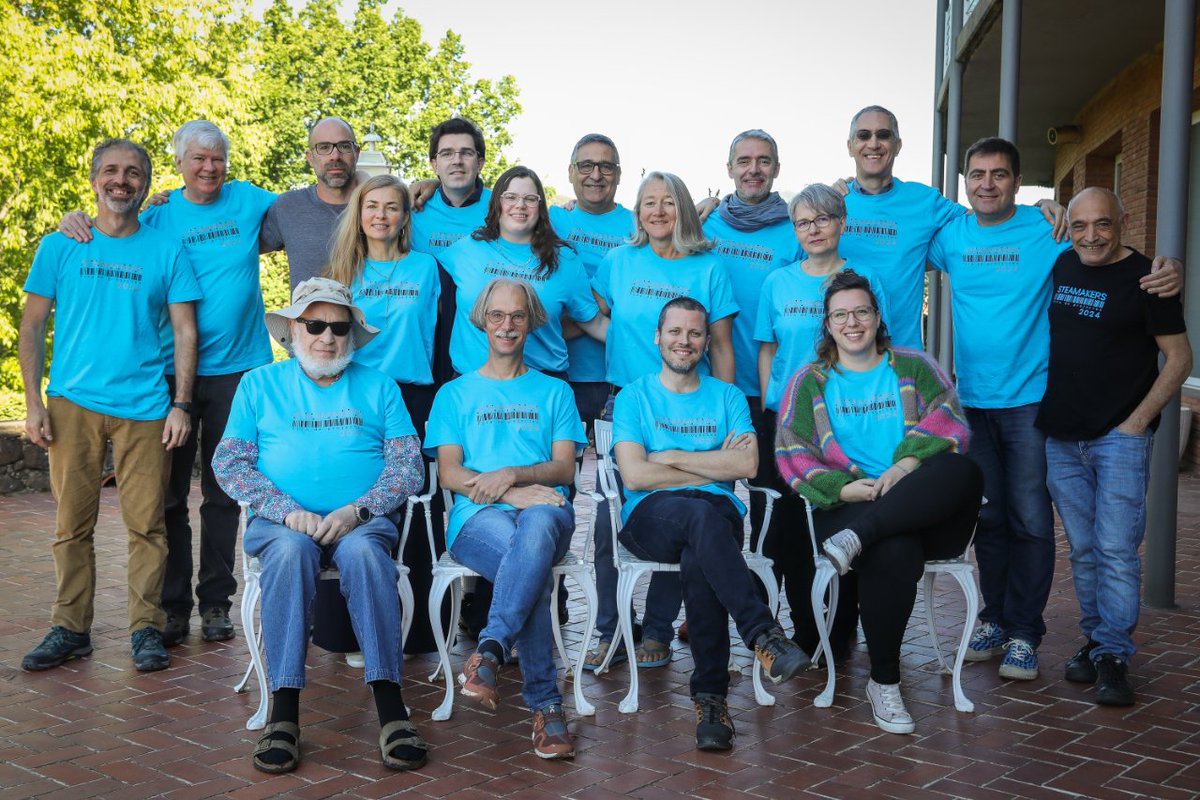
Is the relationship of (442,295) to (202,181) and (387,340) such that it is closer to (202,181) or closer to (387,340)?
(387,340)

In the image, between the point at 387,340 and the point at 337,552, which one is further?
the point at 387,340

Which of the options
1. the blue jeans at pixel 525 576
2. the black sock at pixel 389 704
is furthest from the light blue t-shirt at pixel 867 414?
the black sock at pixel 389 704

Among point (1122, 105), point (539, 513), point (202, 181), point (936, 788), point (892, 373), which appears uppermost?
point (1122, 105)

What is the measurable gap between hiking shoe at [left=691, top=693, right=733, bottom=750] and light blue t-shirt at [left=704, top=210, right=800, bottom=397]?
159cm

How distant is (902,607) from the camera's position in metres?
4.17

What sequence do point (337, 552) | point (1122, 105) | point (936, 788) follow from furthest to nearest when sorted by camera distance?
point (1122, 105) → point (337, 552) → point (936, 788)

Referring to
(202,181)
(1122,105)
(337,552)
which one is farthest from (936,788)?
(1122,105)

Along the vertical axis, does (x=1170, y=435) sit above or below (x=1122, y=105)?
below

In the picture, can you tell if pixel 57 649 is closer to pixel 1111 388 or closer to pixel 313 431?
pixel 313 431

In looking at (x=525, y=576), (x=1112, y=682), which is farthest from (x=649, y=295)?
(x=1112, y=682)

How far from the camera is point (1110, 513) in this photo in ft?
14.8

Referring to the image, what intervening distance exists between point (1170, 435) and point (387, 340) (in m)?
3.73

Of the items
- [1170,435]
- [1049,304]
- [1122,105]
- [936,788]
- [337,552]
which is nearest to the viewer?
[936,788]

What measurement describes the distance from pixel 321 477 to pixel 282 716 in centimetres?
89
